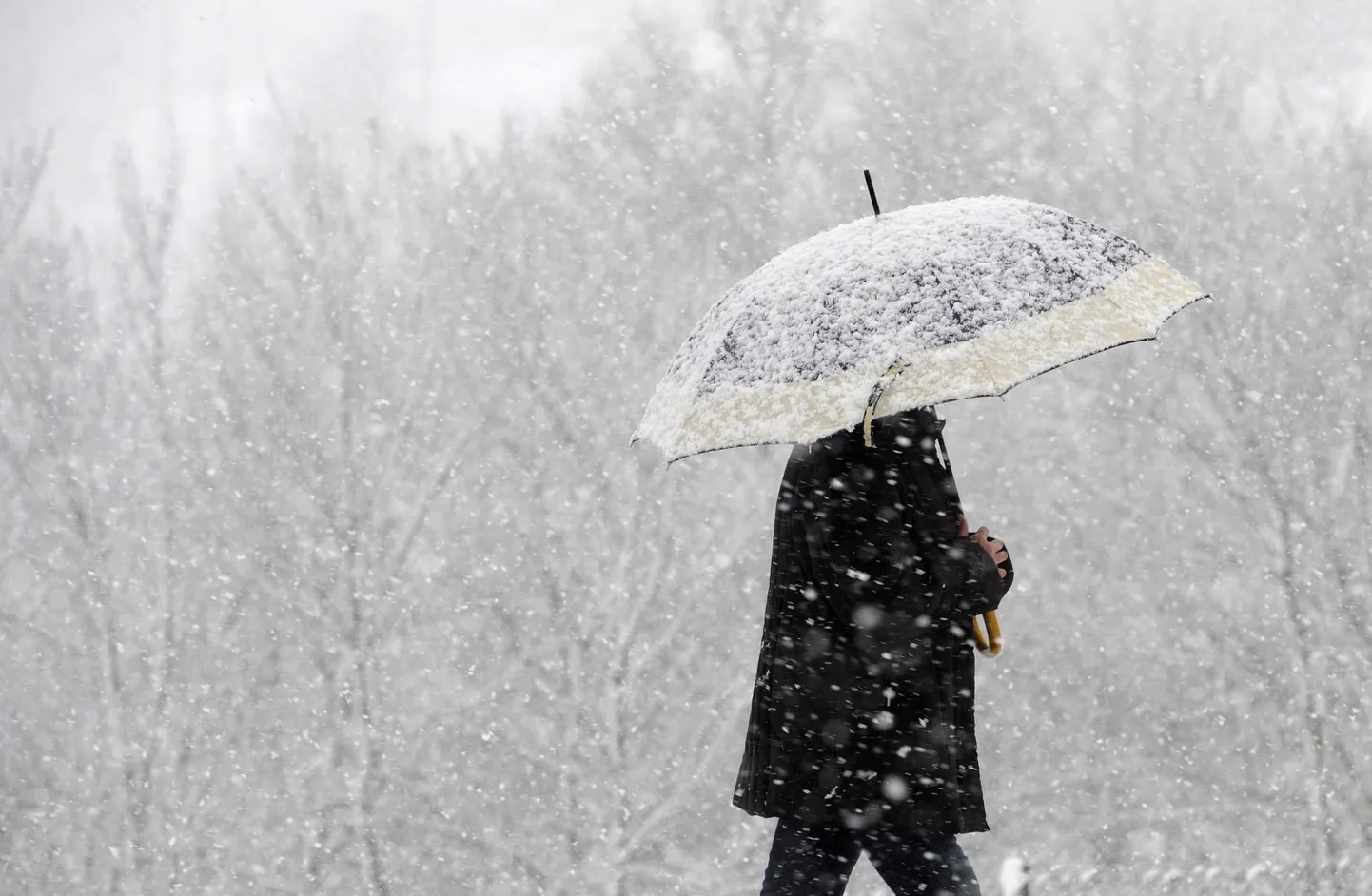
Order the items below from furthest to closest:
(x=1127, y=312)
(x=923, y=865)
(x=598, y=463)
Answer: (x=598, y=463) → (x=923, y=865) → (x=1127, y=312)

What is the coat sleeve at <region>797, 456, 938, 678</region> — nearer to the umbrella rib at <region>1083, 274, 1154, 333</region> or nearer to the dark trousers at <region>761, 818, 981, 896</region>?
the dark trousers at <region>761, 818, 981, 896</region>

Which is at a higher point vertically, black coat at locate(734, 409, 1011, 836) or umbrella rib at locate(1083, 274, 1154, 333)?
umbrella rib at locate(1083, 274, 1154, 333)

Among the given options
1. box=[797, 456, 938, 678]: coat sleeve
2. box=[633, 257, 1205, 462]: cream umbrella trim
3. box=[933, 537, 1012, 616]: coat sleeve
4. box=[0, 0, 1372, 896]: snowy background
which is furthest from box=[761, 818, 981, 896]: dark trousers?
box=[0, 0, 1372, 896]: snowy background

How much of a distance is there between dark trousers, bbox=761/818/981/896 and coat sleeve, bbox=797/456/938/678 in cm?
32

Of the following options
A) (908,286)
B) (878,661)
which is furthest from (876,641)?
(908,286)

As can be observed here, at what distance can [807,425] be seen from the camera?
1783 millimetres

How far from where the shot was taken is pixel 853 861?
2.11 metres

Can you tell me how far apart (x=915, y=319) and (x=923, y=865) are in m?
0.99

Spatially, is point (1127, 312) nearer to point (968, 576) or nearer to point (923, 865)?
point (968, 576)

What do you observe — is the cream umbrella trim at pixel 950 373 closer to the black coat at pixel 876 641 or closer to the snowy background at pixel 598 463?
the black coat at pixel 876 641

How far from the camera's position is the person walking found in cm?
193

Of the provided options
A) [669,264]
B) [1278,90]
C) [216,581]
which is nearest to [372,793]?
[216,581]

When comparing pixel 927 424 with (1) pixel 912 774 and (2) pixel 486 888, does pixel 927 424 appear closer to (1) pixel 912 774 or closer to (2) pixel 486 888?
(1) pixel 912 774

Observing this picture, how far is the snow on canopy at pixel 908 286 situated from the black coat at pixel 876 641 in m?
0.19
